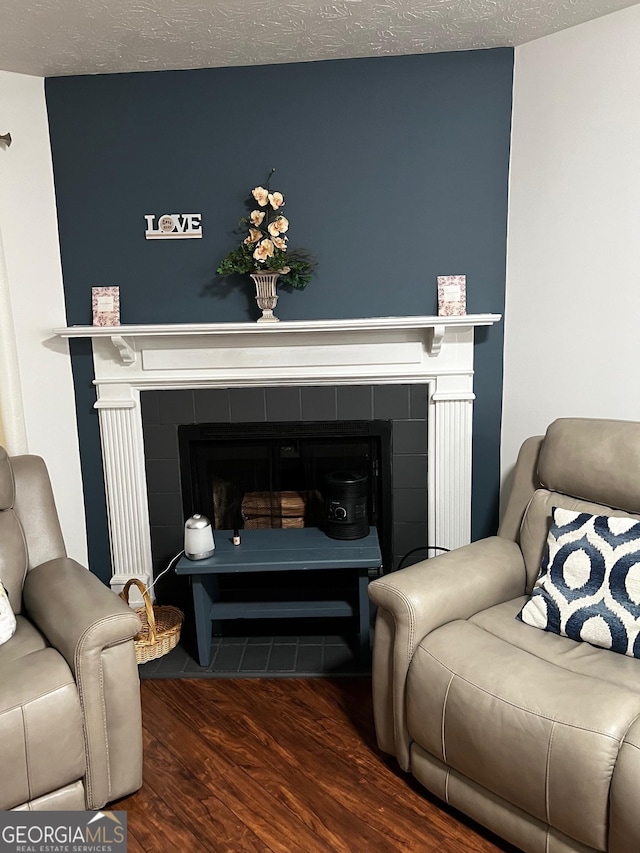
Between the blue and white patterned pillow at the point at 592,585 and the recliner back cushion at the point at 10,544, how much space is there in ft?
5.33

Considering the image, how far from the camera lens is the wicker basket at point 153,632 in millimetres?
2678

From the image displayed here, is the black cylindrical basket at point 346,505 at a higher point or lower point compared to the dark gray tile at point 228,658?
higher

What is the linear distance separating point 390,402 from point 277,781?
61.3 inches

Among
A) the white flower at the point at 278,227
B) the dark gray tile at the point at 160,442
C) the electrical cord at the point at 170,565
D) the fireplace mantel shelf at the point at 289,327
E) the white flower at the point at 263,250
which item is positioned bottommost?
the electrical cord at the point at 170,565

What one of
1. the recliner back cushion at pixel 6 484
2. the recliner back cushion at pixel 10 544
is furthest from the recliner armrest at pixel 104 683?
the recliner back cushion at pixel 6 484

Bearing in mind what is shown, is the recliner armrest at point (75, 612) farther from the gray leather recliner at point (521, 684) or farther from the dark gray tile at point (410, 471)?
the dark gray tile at point (410, 471)

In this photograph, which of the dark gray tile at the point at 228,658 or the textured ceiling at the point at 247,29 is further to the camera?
the dark gray tile at the point at 228,658

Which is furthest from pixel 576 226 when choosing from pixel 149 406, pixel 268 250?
pixel 149 406

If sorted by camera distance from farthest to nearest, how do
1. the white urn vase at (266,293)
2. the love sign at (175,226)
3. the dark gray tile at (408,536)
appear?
1. the dark gray tile at (408,536)
2. the love sign at (175,226)
3. the white urn vase at (266,293)

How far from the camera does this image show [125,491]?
3068 mm

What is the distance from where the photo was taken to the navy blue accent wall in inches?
109

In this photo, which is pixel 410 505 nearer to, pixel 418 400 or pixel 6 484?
pixel 418 400

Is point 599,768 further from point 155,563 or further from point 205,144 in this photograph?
point 205,144

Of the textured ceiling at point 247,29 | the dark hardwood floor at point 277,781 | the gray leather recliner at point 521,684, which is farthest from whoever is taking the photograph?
the textured ceiling at point 247,29
